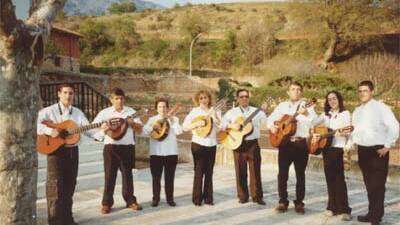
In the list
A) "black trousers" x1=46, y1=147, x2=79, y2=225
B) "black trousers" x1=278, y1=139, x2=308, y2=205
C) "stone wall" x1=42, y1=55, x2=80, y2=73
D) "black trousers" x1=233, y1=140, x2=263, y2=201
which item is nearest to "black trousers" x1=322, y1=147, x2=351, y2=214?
"black trousers" x1=278, y1=139, x2=308, y2=205

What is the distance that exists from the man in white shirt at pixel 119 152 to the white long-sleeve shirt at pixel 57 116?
56 cm

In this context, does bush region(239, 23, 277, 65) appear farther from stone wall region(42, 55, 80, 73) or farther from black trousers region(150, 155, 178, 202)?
black trousers region(150, 155, 178, 202)

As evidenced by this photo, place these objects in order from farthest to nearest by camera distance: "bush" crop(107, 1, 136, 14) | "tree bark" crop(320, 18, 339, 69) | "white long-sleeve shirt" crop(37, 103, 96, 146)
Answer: "bush" crop(107, 1, 136, 14) → "tree bark" crop(320, 18, 339, 69) → "white long-sleeve shirt" crop(37, 103, 96, 146)

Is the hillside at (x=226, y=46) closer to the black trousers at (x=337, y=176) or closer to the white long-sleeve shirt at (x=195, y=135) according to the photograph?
the white long-sleeve shirt at (x=195, y=135)

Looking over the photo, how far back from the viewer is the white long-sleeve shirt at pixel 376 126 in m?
6.14

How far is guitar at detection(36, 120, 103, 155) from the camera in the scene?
19.6 ft

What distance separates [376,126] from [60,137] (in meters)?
3.83

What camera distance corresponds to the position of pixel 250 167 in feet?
24.4

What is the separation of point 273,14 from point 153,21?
1574 centimetres

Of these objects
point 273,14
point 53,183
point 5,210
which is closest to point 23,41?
point 5,210

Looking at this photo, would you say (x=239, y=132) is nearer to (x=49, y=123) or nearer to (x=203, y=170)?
(x=203, y=170)

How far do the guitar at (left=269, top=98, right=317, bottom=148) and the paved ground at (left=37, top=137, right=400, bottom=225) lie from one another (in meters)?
1.03

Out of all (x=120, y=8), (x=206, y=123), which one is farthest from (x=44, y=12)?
(x=120, y=8)

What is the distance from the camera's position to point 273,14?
65.0 meters
